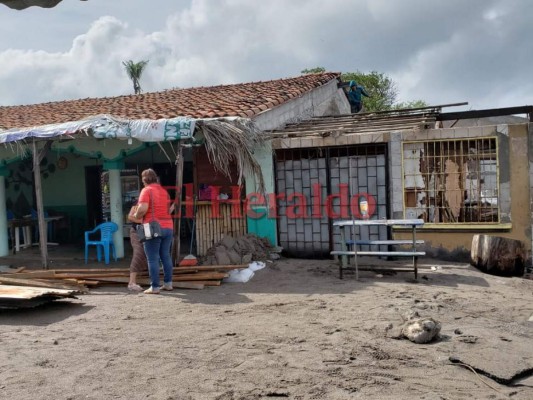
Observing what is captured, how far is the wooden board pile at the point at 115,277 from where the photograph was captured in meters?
8.06

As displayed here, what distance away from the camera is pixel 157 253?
24.7 ft

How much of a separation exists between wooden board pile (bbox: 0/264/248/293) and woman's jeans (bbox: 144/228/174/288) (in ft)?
1.64

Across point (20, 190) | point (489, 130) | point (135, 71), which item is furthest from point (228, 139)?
point (135, 71)

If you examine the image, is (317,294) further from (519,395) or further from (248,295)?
(519,395)

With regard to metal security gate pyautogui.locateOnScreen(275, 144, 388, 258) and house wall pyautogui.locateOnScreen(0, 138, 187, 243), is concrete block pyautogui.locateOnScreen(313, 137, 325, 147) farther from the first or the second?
house wall pyautogui.locateOnScreen(0, 138, 187, 243)

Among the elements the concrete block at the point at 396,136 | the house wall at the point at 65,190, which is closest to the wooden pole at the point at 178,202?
the concrete block at the point at 396,136

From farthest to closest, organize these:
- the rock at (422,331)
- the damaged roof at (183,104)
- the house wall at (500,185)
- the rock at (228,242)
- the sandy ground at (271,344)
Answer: the damaged roof at (183,104) < the rock at (228,242) < the house wall at (500,185) < the rock at (422,331) < the sandy ground at (271,344)

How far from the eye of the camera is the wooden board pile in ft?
26.5

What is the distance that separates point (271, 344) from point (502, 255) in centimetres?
517

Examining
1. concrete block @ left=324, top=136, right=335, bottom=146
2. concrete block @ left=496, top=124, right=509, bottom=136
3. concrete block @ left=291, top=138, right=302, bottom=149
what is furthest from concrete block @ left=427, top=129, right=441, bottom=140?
concrete block @ left=291, top=138, right=302, bottom=149

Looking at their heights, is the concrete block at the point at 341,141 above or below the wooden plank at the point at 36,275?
above

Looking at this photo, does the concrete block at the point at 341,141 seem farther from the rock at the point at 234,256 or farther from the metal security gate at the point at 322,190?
the rock at the point at 234,256

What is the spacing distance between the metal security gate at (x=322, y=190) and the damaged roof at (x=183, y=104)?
1444 millimetres

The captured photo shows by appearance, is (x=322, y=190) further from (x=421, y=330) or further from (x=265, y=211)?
(x=421, y=330)
